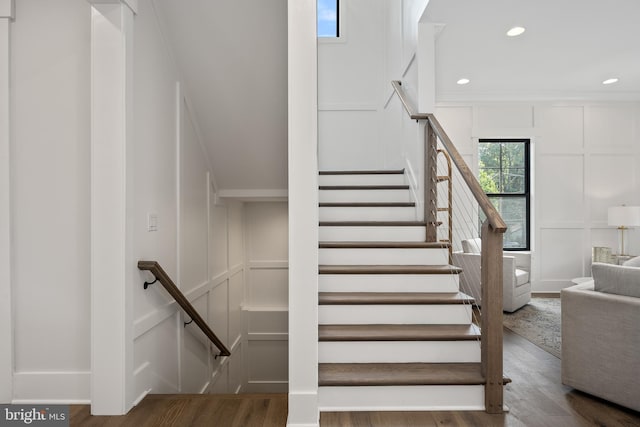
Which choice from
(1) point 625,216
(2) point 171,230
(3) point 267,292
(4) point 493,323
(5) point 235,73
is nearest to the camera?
(4) point 493,323

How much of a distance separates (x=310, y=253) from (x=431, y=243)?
1430mm

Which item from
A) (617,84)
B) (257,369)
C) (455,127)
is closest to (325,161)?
(455,127)

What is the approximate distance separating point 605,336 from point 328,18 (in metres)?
4.75

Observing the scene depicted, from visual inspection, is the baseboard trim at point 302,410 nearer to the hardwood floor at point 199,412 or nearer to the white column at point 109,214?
the hardwood floor at point 199,412

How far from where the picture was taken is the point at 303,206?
192 cm

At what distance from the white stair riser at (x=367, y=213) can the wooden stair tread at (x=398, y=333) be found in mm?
1251

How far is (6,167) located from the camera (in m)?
2.04

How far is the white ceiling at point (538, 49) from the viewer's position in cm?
311

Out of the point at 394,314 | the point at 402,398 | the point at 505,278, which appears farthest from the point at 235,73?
the point at 505,278

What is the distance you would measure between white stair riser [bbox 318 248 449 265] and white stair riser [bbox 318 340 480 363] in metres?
0.80

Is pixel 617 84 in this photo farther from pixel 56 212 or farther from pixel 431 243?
pixel 56 212

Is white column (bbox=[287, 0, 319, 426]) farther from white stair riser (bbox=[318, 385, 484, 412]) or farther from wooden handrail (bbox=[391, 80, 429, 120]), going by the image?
wooden handrail (bbox=[391, 80, 429, 120])

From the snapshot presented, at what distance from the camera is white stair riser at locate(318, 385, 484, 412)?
2.06m

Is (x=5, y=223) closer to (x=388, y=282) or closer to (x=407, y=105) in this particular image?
(x=388, y=282)
